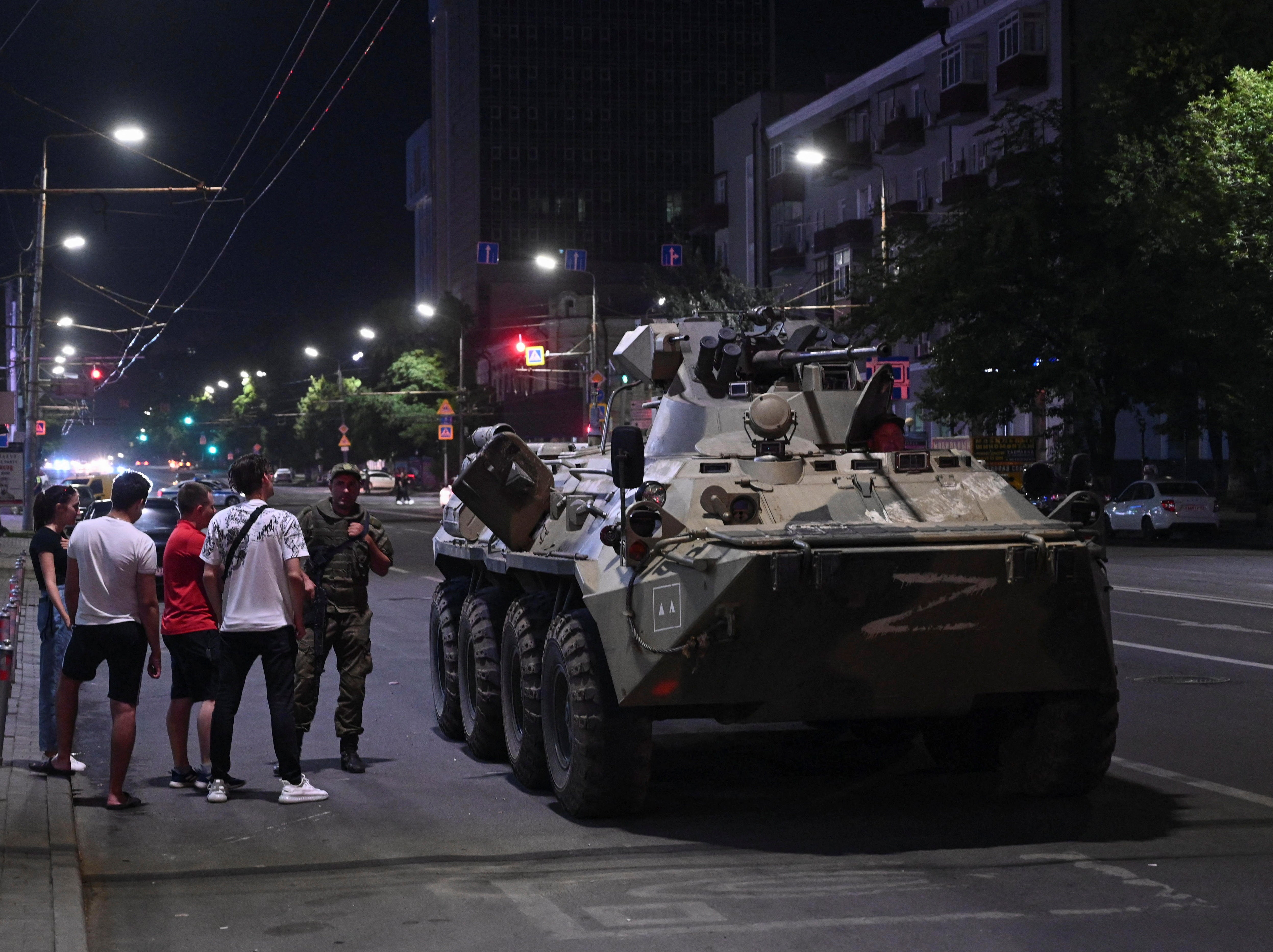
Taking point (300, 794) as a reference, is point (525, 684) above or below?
above

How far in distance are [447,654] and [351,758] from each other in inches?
65.3

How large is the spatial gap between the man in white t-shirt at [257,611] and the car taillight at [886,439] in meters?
3.66

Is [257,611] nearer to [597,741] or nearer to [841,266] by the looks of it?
[597,741]

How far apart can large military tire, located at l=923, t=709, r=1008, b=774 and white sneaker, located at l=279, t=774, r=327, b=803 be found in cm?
369

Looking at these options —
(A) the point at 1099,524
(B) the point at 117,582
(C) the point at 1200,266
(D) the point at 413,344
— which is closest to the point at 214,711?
(B) the point at 117,582

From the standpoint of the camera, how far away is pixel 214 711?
396 inches

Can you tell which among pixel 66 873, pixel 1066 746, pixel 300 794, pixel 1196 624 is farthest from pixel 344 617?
pixel 1196 624

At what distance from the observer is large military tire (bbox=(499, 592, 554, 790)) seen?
10203 millimetres

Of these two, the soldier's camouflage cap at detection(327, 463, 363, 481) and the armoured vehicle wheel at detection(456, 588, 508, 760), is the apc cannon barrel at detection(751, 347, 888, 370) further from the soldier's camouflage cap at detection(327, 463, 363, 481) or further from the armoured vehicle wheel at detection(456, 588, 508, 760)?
the soldier's camouflage cap at detection(327, 463, 363, 481)

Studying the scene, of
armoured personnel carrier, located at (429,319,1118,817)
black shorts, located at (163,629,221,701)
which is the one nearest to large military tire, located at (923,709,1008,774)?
armoured personnel carrier, located at (429,319,1118,817)

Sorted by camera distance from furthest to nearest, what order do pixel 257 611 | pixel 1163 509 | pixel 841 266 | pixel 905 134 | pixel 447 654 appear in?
1. pixel 841 266
2. pixel 905 134
3. pixel 1163 509
4. pixel 447 654
5. pixel 257 611

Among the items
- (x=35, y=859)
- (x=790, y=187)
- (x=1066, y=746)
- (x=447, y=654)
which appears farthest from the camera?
(x=790, y=187)

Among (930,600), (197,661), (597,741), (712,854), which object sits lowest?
(712,854)

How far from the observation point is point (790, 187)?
69.7 m
